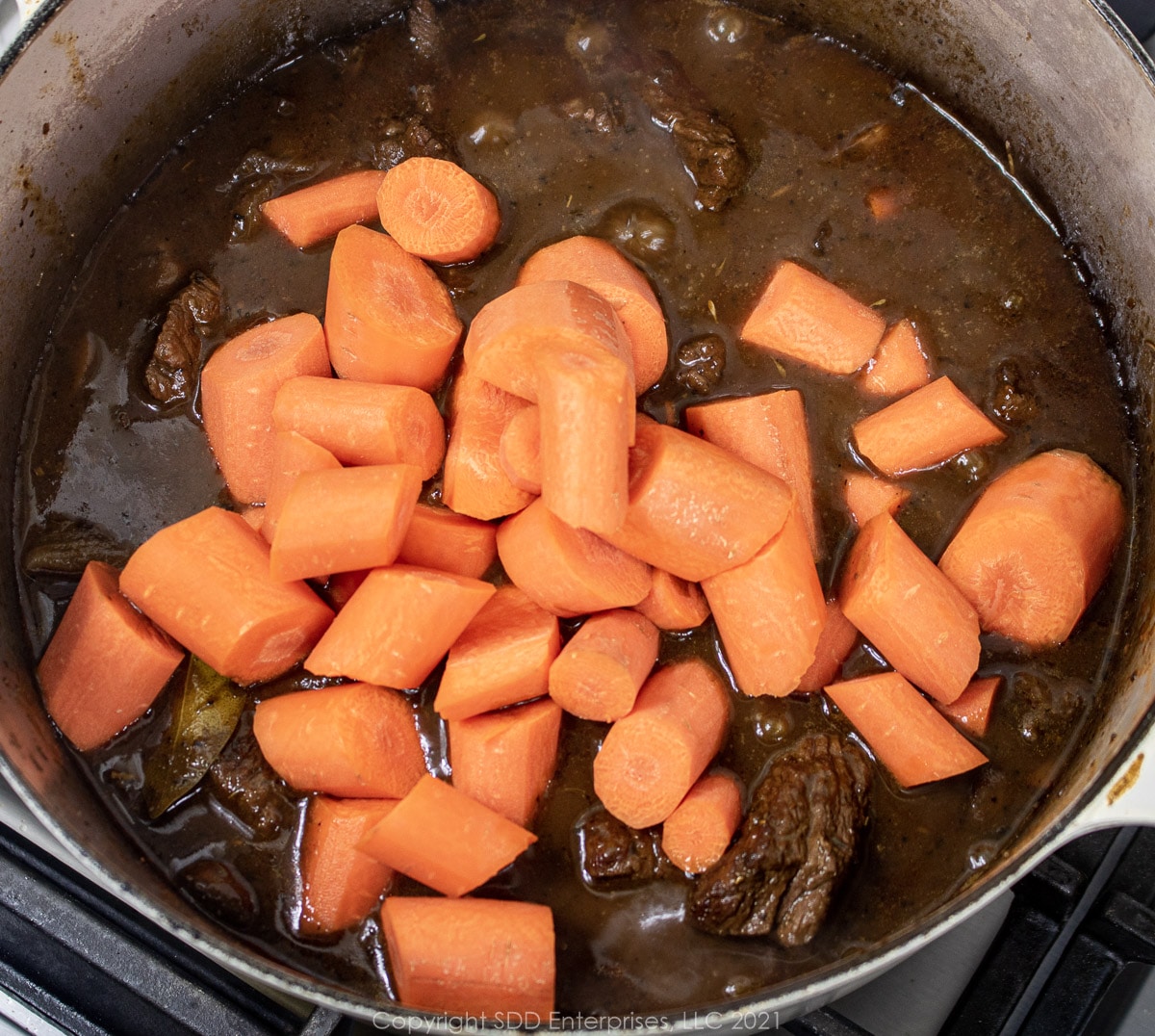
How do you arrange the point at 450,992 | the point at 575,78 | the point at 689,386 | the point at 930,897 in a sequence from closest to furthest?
1. the point at 450,992
2. the point at 930,897
3. the point at 689,386
4. the point at 575,78

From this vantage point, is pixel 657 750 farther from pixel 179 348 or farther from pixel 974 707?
pixel 179 348

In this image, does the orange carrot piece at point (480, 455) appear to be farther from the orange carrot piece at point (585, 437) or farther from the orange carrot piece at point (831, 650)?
the orange carrot piece at point (831, 650)

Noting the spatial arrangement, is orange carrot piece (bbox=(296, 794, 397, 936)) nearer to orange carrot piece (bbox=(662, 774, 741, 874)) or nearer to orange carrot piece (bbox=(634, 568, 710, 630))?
orange carrot piece (bbox=(662, 774, 741, 874))

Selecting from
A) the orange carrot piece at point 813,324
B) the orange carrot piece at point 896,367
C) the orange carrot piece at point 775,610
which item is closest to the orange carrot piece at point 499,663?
the orange carrot piece at point 775,610

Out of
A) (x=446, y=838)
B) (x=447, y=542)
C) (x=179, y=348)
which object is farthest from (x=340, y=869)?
(x=179, y=348)

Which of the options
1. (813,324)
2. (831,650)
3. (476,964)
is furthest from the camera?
(813,324)

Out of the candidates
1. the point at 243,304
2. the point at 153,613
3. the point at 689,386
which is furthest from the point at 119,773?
the point at 689,386

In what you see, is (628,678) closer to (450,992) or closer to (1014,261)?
(450,992)

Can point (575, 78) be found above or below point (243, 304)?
above
